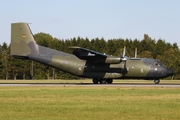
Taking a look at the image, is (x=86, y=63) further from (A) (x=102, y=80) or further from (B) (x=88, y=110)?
(B) (x=88, y=110)

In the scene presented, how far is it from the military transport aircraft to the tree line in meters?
29.9

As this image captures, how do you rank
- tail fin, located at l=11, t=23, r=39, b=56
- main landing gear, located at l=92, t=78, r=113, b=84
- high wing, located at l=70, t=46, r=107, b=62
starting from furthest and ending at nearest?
main landing gear, located at l=92, t=78, r=113, b=84
tail fin, located at l=11, t=23, r=39, b=56
high wing, located at l=70, t=46, r=107, b=62

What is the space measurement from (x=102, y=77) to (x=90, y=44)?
45.5m

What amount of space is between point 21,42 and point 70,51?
1454 inches

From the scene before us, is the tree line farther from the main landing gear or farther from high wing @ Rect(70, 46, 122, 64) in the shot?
high wing @ Rect(70, 46, 122, 64)

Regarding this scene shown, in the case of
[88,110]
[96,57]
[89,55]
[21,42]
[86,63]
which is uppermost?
[21,42]

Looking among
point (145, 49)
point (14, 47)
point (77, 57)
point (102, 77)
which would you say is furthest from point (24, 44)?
point (145, 49)

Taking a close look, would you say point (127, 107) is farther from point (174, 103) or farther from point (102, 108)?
point (174, 103)

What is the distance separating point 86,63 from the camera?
140 feet

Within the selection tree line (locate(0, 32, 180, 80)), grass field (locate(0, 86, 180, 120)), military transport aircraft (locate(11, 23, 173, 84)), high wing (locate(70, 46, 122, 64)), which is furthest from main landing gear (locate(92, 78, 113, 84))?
tree line (locate(0, 32, 180, 80))

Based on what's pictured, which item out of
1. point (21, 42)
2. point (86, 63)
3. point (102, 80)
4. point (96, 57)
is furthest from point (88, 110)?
point (21, 42)

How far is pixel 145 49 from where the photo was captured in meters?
91.4

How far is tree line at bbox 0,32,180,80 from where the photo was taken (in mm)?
77562

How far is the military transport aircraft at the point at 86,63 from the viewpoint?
4234cm
